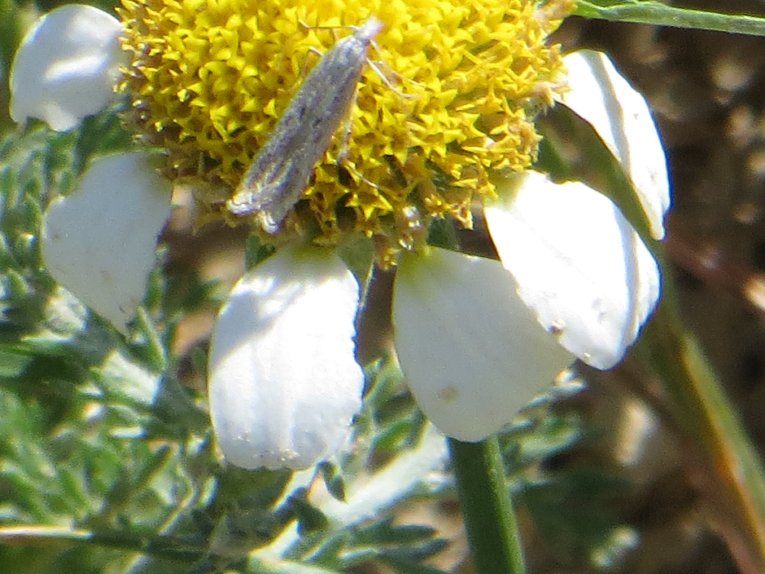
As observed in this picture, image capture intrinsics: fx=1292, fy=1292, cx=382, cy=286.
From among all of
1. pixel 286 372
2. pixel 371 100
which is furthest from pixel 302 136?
pixel 286 372

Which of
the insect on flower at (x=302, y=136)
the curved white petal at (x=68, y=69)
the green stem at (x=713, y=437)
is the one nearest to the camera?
the insect on flower at (x=302, y=136)

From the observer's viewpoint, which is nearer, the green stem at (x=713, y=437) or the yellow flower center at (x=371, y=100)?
the yellow flower center at (x=371, y=100)

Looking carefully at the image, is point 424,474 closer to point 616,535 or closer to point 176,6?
point 616,535

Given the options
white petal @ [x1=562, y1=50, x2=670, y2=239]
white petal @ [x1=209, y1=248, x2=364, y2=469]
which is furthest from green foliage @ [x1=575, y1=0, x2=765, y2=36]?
white petal @ [x1=209, y1=248, x2=364, y2=469]

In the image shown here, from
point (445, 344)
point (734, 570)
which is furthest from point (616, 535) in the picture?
point (445, 344)

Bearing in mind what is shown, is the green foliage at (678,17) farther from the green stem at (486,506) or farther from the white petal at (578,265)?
the green stem at (486,506)

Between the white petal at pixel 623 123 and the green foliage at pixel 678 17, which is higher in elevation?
the green foliage at pixel 678 17

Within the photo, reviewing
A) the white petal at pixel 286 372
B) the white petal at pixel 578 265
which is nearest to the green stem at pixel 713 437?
the white petal at pixel 578 265

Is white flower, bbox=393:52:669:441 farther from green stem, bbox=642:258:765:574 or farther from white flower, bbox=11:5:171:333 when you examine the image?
green stem, bbox=642:258:765:574
